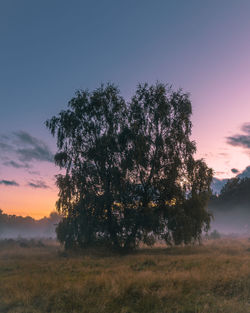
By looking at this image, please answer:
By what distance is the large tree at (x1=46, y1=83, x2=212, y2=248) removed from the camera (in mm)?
25422

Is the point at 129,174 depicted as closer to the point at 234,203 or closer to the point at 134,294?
the point at 134,294

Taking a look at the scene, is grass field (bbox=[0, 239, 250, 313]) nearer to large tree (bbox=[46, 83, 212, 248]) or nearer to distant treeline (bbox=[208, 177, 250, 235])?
large tree (bbox=[46, 83, 212, 248])

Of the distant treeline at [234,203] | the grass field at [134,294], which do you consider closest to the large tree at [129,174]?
the grass field at [134,294]

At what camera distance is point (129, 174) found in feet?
85.9

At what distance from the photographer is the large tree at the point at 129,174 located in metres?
25.4

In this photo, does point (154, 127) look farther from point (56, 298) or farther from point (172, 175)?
point (56, 298)

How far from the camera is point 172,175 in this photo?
Result: 25.4 m

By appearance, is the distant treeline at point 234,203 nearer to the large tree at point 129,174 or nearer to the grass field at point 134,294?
the large tree at point 129,174

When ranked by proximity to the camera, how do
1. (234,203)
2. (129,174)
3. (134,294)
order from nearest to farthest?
1. (134,294)
2. (129,174)
3. (234,203)

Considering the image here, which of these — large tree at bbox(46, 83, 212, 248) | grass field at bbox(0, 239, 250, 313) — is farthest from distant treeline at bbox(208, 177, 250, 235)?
grass field at bbox(0, 239, 250, 313)

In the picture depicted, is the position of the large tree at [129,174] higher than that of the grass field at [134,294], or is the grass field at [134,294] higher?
the large tree at [129,174]

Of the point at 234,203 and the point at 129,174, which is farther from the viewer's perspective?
the point at 234,203

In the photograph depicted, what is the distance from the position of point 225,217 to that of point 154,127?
56150 millimetres

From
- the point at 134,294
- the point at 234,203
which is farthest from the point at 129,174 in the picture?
the point at 234,203
